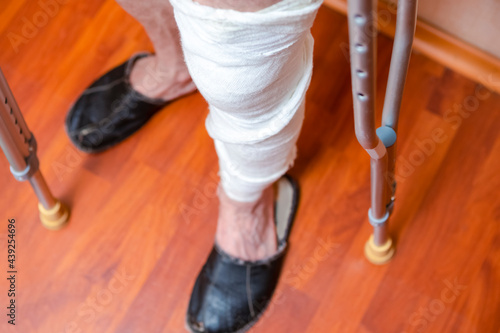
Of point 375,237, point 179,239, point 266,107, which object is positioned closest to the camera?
point 266,107

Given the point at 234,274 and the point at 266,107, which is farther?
the point at 234,274

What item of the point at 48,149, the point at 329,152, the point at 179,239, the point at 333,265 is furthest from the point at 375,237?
the point at 48,149

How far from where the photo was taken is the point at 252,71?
0.65 m

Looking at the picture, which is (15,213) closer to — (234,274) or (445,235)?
(234,274)

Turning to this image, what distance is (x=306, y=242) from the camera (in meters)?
1.09

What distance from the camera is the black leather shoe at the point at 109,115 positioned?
1151 millimetres

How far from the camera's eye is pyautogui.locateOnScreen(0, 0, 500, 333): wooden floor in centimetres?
104

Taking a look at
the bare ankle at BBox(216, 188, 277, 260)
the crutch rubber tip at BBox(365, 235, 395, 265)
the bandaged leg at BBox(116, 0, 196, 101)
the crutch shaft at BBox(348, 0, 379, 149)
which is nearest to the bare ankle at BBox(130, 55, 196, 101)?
the bandaged leg at BBox(116, 0, 196, 101)

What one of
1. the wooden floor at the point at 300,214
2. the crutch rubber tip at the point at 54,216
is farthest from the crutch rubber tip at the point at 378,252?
the crutch rubber tip at the point at 54,216

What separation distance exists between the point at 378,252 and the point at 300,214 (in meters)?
0.16

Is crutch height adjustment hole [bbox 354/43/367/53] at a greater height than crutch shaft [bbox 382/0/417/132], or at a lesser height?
greater

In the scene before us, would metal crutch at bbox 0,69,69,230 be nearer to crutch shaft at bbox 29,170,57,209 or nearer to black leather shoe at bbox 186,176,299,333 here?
crutch shaft at bbox 29,170,57,209

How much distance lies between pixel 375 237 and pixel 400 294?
4.8 inches

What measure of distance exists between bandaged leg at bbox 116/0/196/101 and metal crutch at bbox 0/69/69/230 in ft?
0.72
